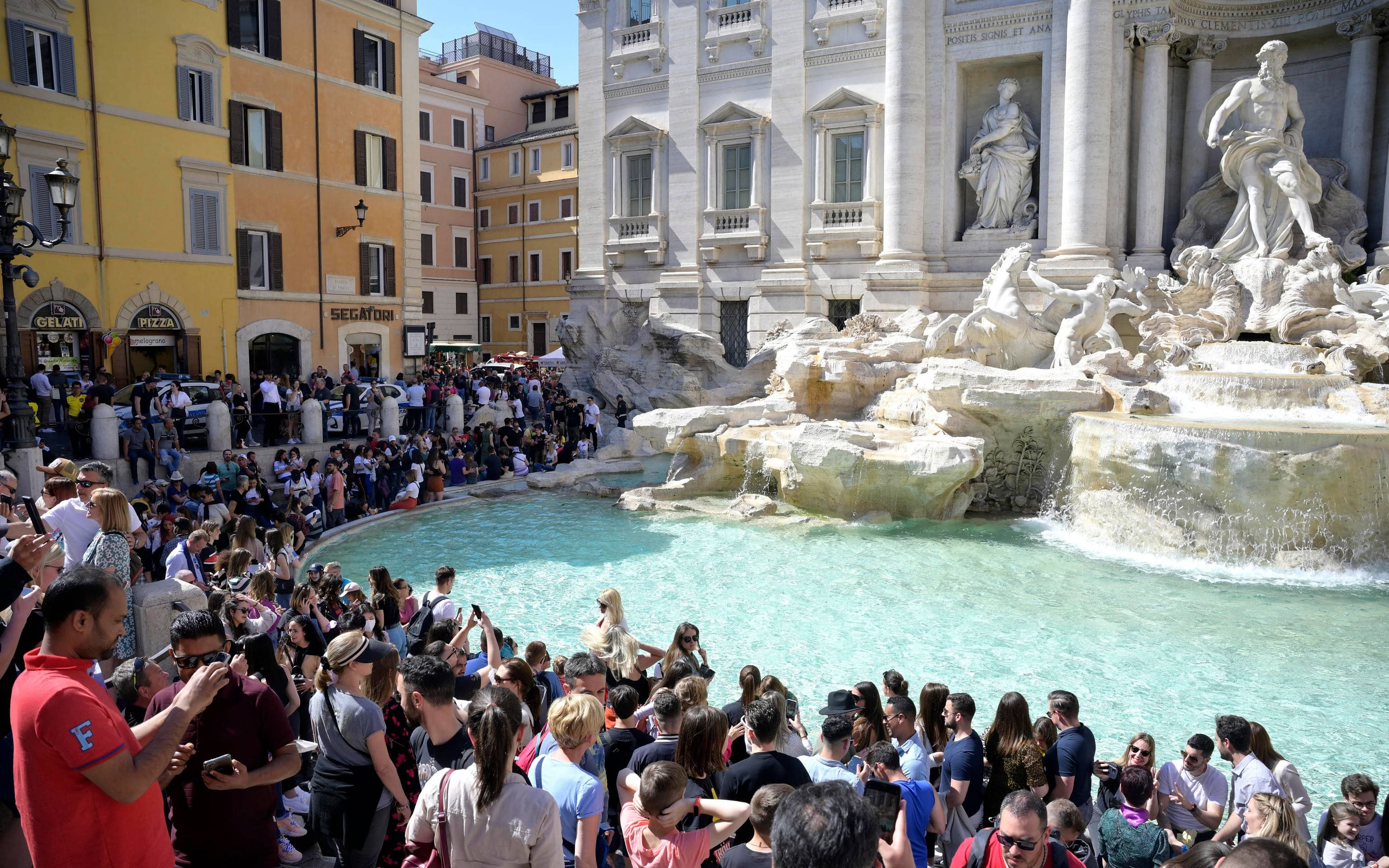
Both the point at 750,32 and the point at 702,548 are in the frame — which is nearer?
the point at 702,548

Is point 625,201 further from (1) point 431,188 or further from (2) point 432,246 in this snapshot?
(2) point 432,246

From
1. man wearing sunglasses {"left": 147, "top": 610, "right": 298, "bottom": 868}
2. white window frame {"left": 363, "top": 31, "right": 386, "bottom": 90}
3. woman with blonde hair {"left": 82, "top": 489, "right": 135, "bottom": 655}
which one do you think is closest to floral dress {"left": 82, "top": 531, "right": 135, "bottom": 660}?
woman with blonde hair {"left": 82, "top": 489, "right": 135, "bottom": 655}

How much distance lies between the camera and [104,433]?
41.4 feet

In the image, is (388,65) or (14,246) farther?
(388,65)

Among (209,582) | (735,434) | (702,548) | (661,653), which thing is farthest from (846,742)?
(735,434)

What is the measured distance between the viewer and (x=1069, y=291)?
16.0 meters

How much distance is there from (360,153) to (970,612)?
1831cm

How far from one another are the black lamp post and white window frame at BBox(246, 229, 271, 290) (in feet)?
31.8

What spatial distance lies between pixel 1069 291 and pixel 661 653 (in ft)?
40.0

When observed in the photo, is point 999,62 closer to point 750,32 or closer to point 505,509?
point 750,32

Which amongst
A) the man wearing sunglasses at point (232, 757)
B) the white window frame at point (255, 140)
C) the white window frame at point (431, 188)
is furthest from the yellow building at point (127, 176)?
the white window frame at point (431, 188)

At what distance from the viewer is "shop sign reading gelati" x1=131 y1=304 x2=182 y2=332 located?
1867cm

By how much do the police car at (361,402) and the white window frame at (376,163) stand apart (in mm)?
5835

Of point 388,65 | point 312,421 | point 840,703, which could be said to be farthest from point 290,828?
point 388,65
